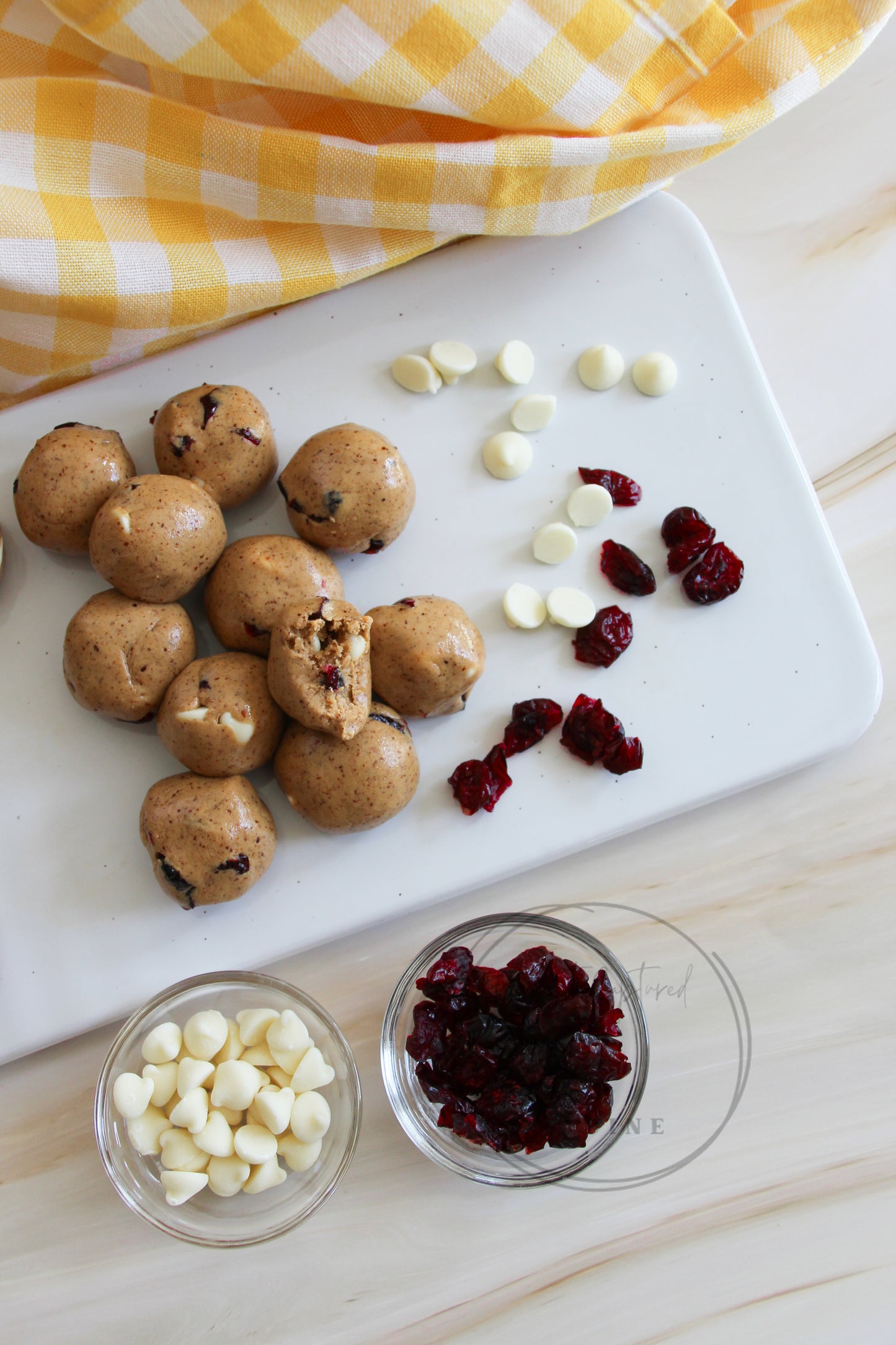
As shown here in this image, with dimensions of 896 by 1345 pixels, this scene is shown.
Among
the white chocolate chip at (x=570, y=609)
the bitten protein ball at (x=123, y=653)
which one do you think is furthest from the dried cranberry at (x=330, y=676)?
the white chocolate chip at (x=570, y=609)

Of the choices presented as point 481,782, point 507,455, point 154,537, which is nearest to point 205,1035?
point 481,782

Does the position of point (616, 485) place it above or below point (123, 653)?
above

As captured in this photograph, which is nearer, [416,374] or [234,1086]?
[234,1086]

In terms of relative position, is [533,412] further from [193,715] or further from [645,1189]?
[645,1189]

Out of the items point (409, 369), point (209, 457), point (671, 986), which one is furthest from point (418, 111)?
point (671, 986)

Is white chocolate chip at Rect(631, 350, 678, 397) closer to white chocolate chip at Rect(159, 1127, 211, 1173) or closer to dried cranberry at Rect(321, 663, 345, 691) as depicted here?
dried cranberry at Rect(321, 663, 345, 691)

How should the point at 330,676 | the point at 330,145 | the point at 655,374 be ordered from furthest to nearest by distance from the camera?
1. the point at 655,374
2. the point at 330,145
3. the point at 330,676

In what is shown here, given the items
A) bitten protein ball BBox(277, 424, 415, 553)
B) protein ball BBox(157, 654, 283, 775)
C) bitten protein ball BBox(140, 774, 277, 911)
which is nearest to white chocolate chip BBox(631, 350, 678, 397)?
bitten protein ball BBox(277, 424, 415, 553)
